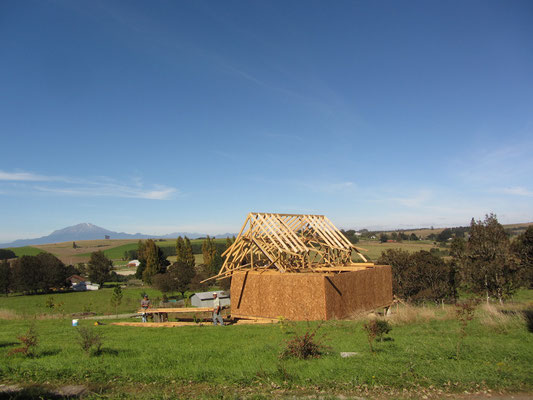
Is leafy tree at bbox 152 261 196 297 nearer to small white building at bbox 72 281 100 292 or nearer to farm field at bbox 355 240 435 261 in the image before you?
small white building at bbox 72 281 100 292

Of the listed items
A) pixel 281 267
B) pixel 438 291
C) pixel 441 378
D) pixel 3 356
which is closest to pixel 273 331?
pixel 281 267

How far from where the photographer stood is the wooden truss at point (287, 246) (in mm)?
17688

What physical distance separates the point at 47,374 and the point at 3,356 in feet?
7.80

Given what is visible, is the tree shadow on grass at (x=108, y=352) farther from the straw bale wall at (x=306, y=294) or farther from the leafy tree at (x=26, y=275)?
the leafy tree at (x=26, y=275)

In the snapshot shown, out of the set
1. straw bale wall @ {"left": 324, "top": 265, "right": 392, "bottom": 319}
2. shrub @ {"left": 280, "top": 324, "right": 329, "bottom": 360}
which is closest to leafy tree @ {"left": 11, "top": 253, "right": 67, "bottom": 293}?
straw bale wall @ {"left": 324, "top": 265, "right": 392, "bottom": 319}

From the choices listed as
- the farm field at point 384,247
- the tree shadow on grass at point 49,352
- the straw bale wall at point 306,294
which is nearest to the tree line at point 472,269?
the straw bale wall at point 306,294

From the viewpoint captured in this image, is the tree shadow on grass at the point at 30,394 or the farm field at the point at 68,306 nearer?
the tree shadow on grass at the point at 30,394

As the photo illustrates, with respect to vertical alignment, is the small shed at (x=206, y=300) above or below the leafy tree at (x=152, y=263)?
below

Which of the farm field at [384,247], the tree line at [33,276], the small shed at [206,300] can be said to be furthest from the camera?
the farm field at [384,247]

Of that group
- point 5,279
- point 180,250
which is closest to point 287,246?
point 180,250

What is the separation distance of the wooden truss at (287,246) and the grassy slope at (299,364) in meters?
8.26

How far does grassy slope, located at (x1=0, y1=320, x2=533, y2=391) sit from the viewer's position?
5.84 metres

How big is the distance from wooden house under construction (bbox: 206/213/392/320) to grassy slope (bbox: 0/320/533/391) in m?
5.91

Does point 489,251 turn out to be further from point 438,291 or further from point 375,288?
point 375,288
